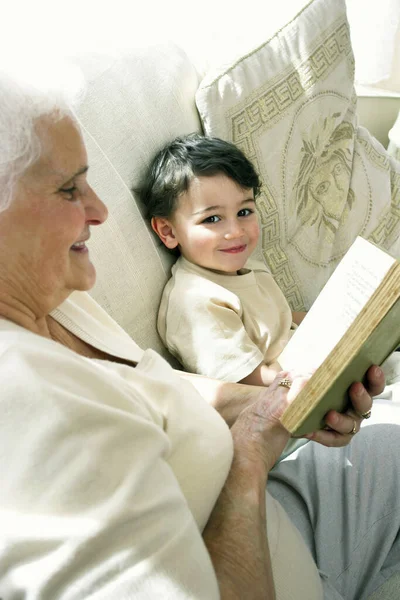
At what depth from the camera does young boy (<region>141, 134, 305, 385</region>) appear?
1.43 m

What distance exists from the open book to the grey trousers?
15 cm

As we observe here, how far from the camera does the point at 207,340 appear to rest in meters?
1.42

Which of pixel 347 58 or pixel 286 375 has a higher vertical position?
pixel 347 58

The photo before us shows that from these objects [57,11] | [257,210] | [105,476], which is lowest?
[257,210]

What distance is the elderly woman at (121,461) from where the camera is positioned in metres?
0.65

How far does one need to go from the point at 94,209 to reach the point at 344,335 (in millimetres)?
359

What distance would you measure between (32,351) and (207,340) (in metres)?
0.73

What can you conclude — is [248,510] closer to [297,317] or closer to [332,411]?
[332,411]

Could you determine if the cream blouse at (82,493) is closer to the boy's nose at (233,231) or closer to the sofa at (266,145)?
the sofa at (266,145)

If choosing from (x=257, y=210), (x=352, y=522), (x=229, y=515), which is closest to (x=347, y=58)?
(x=257, y=210)

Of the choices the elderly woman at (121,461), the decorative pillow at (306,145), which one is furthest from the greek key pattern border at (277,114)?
the elderly woman at (121,461)

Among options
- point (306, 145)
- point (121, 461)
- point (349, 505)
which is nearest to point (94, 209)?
point (121, 461)

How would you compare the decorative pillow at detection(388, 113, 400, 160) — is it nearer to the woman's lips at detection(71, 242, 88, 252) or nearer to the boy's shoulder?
the boy's shoulder

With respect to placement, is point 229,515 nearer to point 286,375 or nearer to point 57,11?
point 286,375
